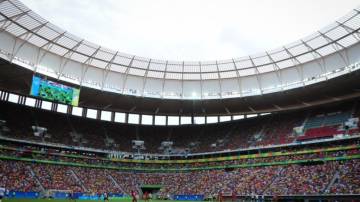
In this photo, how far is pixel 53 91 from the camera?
47.3m

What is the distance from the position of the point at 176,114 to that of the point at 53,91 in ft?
96.1

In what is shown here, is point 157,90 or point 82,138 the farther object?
point 82,138

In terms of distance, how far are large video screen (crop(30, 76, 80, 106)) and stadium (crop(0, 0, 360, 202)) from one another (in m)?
0.16

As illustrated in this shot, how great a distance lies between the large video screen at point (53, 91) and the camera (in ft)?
149

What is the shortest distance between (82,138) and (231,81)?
29519 millimetres

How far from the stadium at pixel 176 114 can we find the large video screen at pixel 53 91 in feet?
0.51

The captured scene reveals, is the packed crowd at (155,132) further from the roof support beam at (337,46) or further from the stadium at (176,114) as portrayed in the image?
the roof support beam at (337,46)

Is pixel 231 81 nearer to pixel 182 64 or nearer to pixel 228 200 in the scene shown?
pixel 182 64

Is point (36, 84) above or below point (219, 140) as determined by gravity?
above

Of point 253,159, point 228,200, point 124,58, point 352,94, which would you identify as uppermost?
point 124,58

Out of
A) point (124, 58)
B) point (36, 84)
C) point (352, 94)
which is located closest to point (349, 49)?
point (352, 94)

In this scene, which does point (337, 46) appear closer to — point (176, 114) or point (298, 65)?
point (298, 65)

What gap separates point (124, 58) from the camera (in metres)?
52.4

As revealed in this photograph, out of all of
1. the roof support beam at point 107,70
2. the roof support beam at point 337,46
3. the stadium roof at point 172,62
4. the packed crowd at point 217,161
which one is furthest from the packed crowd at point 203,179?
the stadium roof at point 172,62
